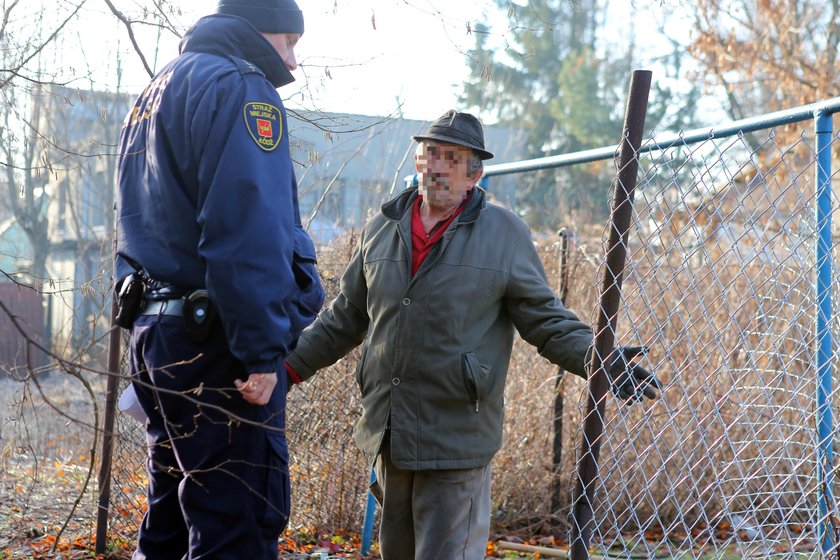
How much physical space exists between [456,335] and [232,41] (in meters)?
1.20

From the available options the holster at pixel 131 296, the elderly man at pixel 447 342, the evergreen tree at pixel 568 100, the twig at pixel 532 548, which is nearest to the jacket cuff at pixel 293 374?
the elderly man at pixel 447 342

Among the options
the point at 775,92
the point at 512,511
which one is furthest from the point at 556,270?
the point at 775,92

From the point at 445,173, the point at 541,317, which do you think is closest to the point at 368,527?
the point at 541,317

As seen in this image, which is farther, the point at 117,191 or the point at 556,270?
the point at 556,270

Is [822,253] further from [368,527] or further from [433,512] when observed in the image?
[368,527]

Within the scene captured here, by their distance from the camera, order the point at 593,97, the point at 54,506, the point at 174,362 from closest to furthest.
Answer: the point at 174,362 < the point at 54,506 < the point at 593,97

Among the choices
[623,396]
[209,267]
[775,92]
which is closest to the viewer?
[209,267]

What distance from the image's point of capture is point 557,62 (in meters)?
34.1

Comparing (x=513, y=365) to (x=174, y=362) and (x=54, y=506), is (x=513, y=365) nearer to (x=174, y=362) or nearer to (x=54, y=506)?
(x=54, y=506)

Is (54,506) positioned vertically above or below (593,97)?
below

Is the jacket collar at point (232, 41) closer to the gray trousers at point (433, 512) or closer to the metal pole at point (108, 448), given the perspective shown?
the gray trousers at point (433, 512)

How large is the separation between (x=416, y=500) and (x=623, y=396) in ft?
2.68

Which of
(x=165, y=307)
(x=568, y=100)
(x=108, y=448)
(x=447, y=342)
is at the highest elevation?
(x=568, y=100)

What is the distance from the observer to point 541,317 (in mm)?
3195
